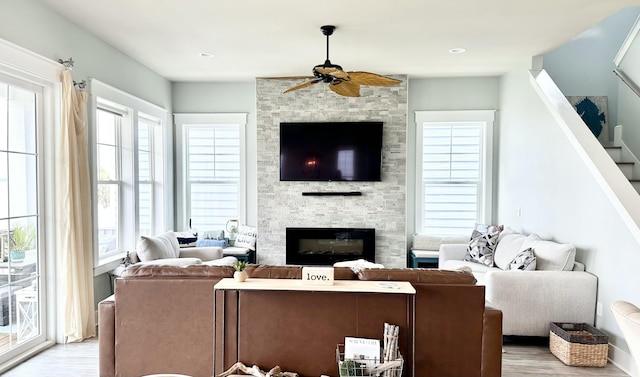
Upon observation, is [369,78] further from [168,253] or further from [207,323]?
[168,253]

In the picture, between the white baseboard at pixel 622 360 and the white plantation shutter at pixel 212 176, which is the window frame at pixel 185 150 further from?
the white baseboard at pixel 622 360

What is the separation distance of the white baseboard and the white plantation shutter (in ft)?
15.9

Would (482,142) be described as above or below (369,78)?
below

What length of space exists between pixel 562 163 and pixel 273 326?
332 cm

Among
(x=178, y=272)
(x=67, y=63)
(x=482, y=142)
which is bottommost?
(x=178, y=272)

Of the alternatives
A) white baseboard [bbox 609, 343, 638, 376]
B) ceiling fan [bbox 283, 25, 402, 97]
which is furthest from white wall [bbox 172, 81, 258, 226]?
white baseboard [bbox 609, 343, 638, 376]

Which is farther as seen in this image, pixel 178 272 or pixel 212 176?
pixel 212 176

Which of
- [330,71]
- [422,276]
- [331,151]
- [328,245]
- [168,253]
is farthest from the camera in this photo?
[328,245]

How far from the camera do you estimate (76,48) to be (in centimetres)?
405

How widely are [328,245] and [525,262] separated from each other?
2782 millimetres

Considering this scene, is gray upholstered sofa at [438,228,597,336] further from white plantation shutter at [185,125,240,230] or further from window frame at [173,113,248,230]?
white plantation shutter at [185,125,240,230]

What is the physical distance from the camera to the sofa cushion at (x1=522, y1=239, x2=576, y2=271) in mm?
3916

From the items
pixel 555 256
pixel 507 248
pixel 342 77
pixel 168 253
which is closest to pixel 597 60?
pixel 507 248

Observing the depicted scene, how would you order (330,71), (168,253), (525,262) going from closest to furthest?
(330,71) → (525,262) → (168,253)
